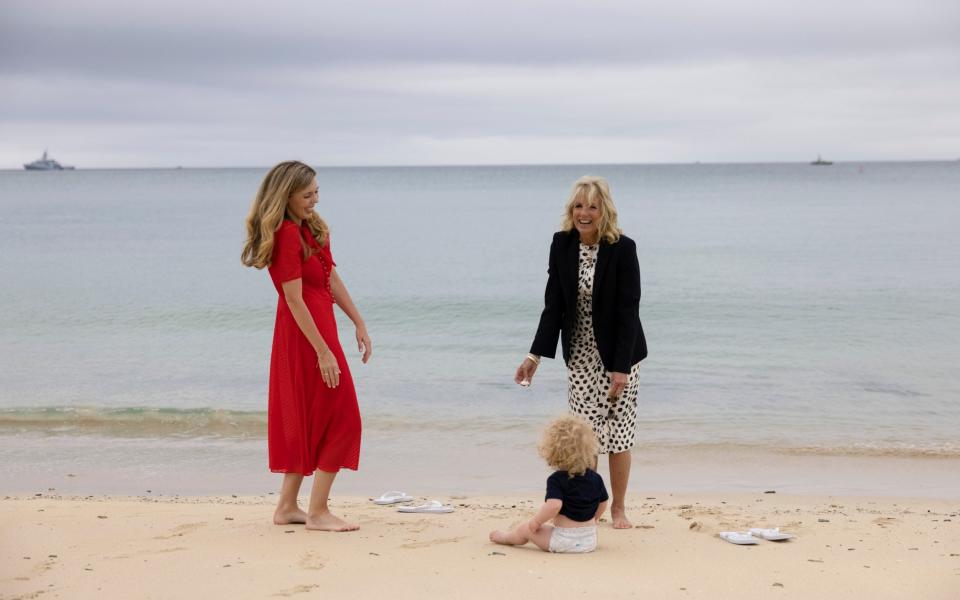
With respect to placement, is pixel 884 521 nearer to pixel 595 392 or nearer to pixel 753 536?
pixel 753 536

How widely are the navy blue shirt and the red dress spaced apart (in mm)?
1026

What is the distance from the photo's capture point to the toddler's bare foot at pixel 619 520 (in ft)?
17.6

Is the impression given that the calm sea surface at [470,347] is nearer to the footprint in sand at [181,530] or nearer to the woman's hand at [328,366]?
the footprint in sand at [181,530]

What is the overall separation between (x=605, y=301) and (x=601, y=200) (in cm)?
51

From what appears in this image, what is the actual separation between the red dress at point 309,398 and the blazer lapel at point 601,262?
52.2 inches

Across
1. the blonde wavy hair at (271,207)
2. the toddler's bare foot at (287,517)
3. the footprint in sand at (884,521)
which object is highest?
the blonde wavy hair at (271,207)

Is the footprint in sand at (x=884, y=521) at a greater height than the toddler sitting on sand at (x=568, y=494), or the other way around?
the toddler sitting on sand at (x=568, y=494)

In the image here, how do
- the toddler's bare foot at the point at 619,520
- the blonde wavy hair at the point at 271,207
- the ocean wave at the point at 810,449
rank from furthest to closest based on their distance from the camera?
the ocean wave at the point at 810,449
the toddler's bare foot at the point at 619,520
the blonde wavy hair at the point at 271,207

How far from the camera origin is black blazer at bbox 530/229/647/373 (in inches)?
199

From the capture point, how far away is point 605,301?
5.09m

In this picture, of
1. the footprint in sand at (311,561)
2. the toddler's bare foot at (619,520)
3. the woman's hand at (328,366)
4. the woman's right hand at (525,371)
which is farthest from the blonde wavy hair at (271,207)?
the toddler's bare foot at (619,520)

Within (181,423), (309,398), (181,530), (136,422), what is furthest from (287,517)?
(136,422)

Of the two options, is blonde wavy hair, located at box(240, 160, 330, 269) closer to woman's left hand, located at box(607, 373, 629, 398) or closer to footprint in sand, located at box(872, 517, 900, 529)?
woman's left hand, located at box(607, 373, 629, 398)

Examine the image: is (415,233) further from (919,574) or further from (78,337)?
(919,574)
